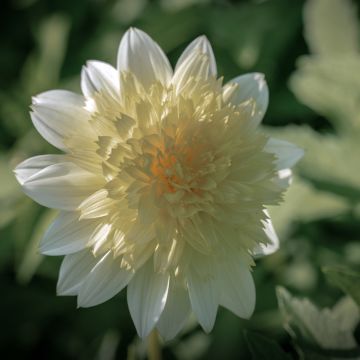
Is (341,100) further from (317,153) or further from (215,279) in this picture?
(215,279)

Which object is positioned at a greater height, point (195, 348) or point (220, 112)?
point (220, 112)

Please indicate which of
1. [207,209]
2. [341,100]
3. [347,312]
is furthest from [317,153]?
[207,209]

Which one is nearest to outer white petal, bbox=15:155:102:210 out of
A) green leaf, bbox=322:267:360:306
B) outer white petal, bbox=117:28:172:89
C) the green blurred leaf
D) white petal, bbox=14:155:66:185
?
white petal, bbox=14:155:66:185

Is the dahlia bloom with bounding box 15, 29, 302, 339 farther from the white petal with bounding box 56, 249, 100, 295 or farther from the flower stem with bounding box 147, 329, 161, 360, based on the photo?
the flower stem with bounding box 147, 329, 161, 360

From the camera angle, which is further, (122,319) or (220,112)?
(122,319)

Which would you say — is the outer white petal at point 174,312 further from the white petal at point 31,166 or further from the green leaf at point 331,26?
the green leaf at point 331,26

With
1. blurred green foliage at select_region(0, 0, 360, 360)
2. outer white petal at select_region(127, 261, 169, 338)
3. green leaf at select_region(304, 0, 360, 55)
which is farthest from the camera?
green leaf at select_region(304, 0, 360, 55)
